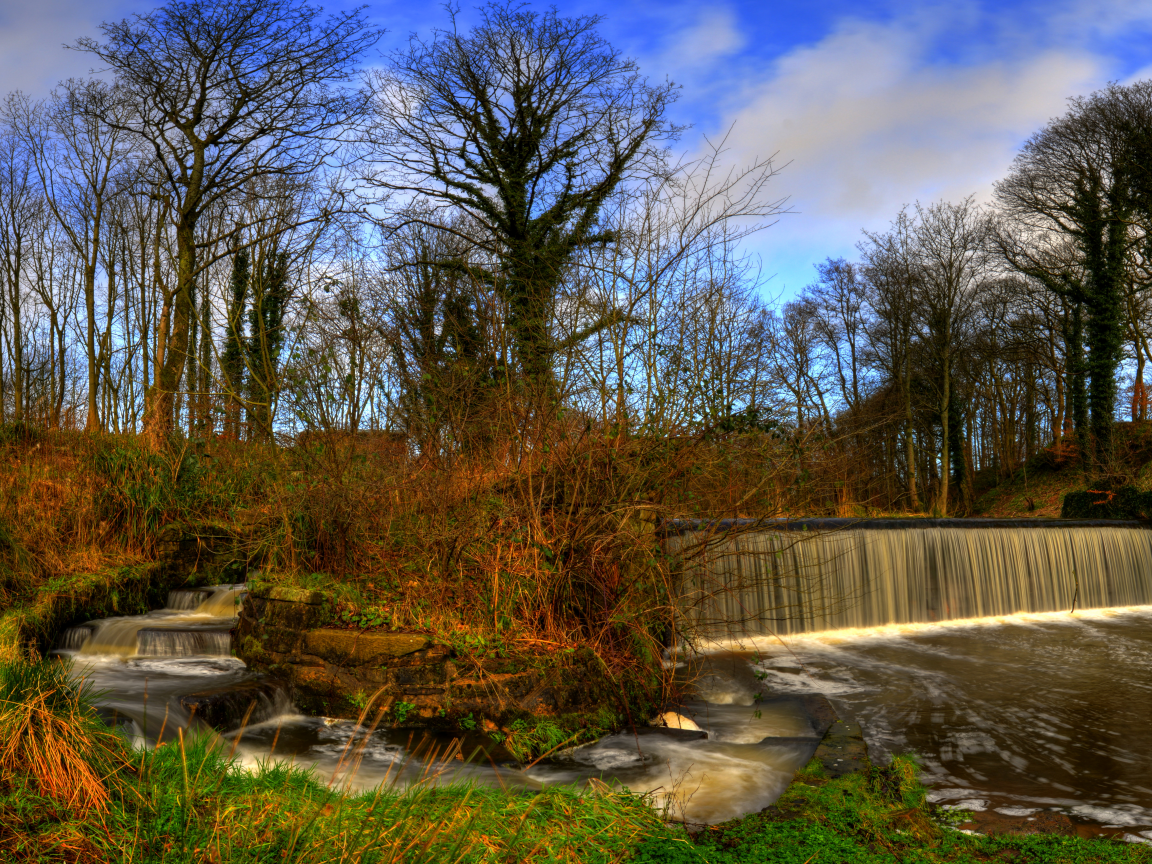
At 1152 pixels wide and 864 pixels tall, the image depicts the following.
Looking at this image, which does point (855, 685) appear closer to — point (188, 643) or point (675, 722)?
point (675, 722)

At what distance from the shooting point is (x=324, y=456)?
28.3 ft

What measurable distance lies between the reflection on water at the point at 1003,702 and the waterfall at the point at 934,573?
0.43 m

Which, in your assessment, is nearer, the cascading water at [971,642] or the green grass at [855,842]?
the green grass at [855,842]

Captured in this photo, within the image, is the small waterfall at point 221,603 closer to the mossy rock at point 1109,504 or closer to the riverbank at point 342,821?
the riverbank at point 342,821

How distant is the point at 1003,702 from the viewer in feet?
24.2

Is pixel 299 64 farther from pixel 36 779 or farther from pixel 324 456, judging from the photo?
pixel 36 779

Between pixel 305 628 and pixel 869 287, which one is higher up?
pixel 869 287

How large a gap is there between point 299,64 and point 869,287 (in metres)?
22.0

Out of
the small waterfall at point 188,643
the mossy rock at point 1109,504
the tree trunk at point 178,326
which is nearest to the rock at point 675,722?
the small waterfall at point 188,643

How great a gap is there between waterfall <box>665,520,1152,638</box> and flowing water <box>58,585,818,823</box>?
3.01m

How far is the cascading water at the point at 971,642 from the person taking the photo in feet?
A: 18.0

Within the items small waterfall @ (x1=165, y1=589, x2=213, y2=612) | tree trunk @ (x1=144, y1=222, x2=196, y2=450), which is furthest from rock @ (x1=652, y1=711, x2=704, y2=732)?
tree trunk @ (x1=144, y1=222, x2=196, y2=450)

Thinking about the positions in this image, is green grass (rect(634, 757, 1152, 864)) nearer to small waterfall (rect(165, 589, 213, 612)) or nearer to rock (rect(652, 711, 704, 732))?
rock (rect(652, 711, 704, 732))

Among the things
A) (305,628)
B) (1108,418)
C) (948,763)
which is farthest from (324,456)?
(1108,418)
